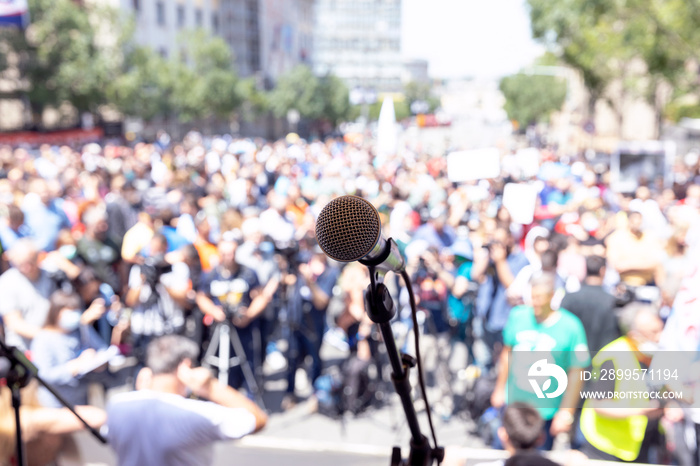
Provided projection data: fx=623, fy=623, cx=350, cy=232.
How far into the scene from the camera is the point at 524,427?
3.12 metres

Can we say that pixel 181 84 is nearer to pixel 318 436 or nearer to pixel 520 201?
pixel 520 201

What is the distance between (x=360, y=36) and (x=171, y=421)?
13321 cm

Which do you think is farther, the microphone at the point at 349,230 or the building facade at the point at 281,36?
the building facade at the point at 281,36

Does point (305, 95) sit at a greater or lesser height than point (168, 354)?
greater

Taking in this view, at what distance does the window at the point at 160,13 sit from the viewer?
46.8 metres

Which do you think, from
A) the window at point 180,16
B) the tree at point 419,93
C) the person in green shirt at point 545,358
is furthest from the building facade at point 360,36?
the person in green shirt at point 545,358

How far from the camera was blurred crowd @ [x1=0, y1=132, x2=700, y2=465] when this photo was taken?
13.3 feet

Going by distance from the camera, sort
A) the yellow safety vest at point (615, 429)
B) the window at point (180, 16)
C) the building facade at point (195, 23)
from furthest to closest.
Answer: the window at point (180, 16)
the building facade at point (195, 23)
the yellow safety vest at point (615, 429)

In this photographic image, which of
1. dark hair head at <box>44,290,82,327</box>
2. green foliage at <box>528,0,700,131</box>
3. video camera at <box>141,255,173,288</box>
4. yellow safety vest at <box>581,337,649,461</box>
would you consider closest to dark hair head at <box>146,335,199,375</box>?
dark hair head at <box>44,290,82,327</box>

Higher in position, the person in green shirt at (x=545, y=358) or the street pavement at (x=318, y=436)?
the person in green shirt at (x=545, y=358)

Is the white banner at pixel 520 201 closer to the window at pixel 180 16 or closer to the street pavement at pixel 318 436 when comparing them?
the street pavement at pixel 318 436

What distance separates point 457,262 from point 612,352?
10.4ft

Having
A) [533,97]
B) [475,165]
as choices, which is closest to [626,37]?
[475,165]

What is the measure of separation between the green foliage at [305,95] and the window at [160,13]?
10.2m
